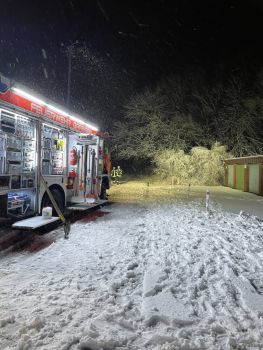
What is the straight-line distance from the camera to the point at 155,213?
1188cm

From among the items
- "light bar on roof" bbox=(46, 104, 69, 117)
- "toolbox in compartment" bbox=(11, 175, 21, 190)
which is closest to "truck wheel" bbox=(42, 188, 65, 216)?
"toolbox in compartment" bbox=(11, 175, 21, 190)

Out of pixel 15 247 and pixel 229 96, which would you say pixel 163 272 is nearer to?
pixel 15 247

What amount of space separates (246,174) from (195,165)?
10231 millimetres

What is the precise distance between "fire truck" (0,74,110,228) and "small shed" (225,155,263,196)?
1550 cm

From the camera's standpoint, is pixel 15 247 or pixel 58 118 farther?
pixel 58 118

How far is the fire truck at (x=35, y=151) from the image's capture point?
6.74 m

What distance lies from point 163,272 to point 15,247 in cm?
326

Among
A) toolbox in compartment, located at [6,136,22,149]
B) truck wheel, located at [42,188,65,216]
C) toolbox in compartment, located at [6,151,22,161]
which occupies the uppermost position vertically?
toolbox in compartment, located at [6,136,22,149]

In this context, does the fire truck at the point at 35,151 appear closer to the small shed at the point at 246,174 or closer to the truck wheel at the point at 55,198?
the truck wheel at the point at 55,198

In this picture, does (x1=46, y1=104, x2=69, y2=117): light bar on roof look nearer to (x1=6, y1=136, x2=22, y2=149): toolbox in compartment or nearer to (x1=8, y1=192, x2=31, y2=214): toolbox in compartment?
(x1=6, y1=136, x2=22, y2=149): toolbox in compartment

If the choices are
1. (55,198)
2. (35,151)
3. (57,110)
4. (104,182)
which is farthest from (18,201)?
(104,182)

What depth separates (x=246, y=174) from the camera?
25.0m

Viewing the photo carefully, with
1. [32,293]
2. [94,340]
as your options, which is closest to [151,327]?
[94,340]

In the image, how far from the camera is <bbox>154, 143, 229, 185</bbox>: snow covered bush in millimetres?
33906
